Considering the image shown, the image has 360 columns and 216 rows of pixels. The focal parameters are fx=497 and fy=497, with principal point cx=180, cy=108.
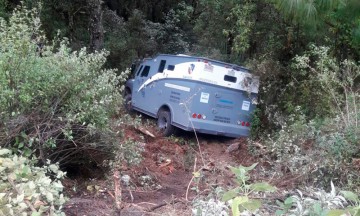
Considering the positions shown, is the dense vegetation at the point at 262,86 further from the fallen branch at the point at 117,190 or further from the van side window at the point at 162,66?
the van side window at the point at 162,66

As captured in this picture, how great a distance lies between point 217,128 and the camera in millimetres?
12781

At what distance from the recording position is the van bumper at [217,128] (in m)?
12.6

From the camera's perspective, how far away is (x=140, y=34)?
832 inches

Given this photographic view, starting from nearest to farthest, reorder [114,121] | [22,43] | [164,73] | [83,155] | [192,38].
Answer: [22,43]
[83,155]
[114,121]
[164,73]
[192,38]

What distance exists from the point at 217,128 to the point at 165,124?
5.28 ft

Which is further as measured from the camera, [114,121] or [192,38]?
[192,38]

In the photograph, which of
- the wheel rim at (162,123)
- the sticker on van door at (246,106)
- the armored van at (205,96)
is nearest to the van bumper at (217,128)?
the armored van at (205,96)

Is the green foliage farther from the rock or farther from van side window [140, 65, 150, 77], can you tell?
van side window [140, 65, 150, 77]

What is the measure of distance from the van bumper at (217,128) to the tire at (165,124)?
43 cm

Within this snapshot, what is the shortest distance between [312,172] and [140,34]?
47.8 feet

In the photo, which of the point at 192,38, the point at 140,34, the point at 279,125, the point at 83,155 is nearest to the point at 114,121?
the point at 83,155

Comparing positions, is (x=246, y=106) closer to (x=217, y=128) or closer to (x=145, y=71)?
(x=217, y=128)

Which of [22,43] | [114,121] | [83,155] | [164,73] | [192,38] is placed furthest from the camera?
[192,38]

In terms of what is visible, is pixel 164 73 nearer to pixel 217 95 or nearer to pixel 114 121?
pixel 217 95
